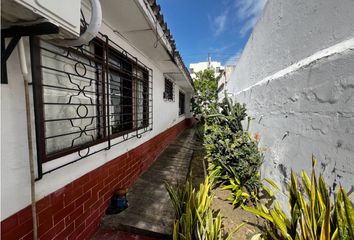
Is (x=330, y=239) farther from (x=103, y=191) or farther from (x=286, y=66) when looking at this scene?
(x=103, y=191)

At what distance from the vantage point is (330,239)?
115 cm

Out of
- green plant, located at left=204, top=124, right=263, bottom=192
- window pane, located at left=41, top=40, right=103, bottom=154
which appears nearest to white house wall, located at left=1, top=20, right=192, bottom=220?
window pane, located at left=41, top=40, right=103, bottom=154

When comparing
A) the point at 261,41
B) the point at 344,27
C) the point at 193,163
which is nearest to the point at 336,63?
the point at 344,27

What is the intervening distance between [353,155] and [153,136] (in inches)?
156

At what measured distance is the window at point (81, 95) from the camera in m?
1.55

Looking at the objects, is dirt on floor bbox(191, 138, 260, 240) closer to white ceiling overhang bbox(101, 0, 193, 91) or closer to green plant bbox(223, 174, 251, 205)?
green plant bbox(223, 174, 251, 205)

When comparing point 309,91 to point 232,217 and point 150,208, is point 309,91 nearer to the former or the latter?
point 232,217

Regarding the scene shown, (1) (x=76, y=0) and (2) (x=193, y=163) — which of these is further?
(2) (x=193, y=163)

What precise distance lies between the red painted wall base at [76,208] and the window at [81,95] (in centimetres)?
36

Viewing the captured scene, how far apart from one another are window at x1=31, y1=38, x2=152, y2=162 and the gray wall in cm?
241

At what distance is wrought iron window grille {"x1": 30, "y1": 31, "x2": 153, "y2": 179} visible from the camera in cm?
154

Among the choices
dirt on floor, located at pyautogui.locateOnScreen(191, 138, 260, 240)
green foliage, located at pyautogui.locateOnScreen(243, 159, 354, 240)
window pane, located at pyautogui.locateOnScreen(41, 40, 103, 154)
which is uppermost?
window pane, located at pyautogui.locateOnScreen(41, 40, 103, 154)

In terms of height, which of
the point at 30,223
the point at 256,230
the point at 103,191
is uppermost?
the point at 30,223

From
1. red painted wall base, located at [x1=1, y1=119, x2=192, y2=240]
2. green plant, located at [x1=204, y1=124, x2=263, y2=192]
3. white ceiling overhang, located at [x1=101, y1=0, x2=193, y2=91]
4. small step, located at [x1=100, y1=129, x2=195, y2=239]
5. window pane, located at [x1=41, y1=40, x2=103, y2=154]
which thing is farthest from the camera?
green plant, located at [x1=204, y1=124, x2=263, y2=192]
